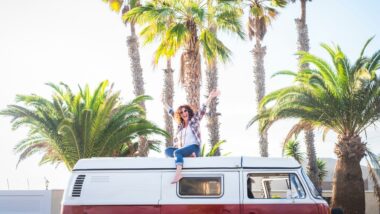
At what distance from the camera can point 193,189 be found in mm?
9109

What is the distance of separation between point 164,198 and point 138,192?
458 mm

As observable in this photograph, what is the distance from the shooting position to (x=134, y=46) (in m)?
30.7

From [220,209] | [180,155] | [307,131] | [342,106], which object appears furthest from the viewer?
[307,131]

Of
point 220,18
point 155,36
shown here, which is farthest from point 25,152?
point 220,18

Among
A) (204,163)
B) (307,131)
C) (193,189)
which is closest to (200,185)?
(193,189)

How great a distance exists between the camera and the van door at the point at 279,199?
8852mm

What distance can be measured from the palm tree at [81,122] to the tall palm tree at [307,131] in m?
12.2

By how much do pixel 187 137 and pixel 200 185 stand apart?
1.18 metres

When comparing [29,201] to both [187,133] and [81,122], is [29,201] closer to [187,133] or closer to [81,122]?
[81,122]

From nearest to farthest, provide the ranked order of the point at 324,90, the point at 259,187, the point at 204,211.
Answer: the point at 204,211 → the point at 259,187 → the point at 324,90

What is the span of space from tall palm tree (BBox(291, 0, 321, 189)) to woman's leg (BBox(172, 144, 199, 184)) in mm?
20962

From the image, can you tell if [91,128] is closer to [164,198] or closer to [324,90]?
[324,90]

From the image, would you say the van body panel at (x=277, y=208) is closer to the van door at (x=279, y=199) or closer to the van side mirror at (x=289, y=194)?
the van door at (x=279, y=199)

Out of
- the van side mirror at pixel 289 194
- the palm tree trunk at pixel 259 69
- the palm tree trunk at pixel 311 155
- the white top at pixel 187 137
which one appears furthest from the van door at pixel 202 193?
the palm tree trunk at pixel 259 69
